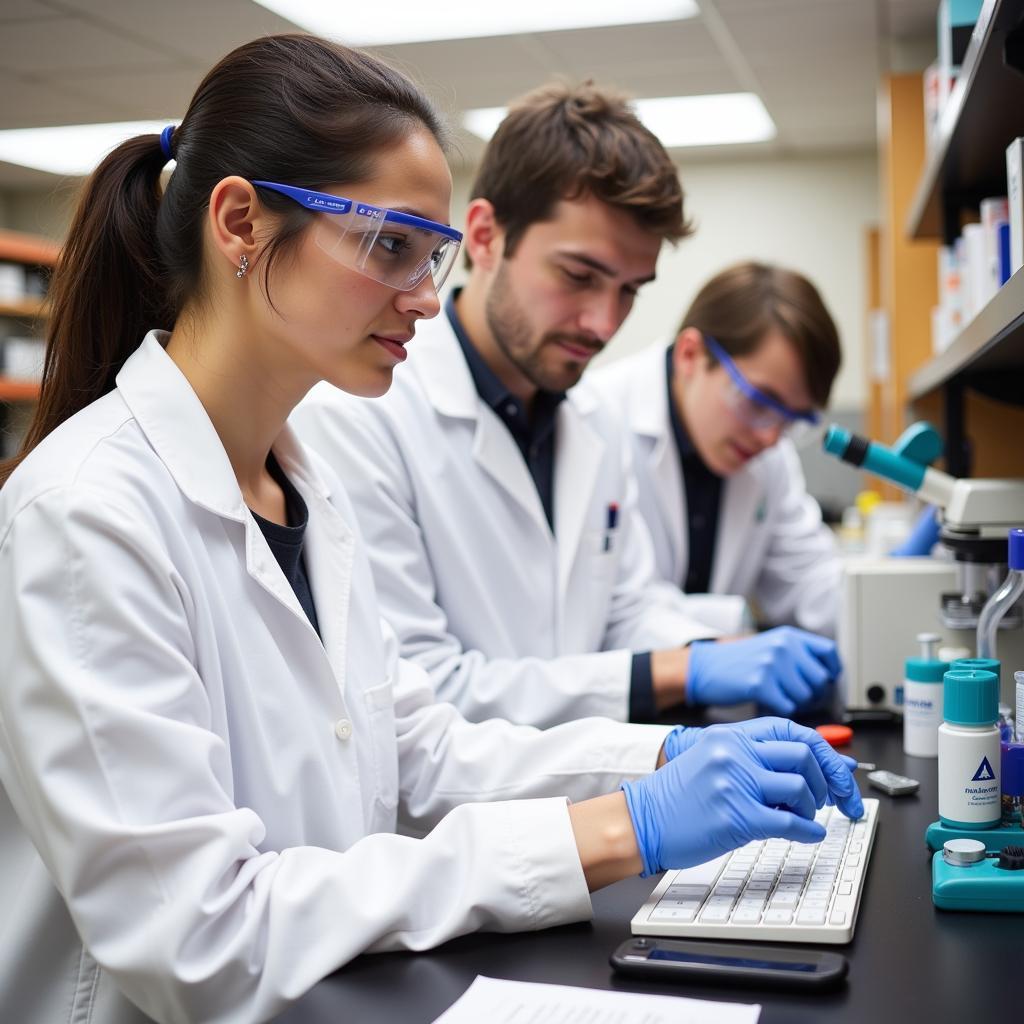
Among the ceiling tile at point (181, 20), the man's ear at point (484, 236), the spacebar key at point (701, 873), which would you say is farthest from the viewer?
the ceiling tile at point (181, 20)

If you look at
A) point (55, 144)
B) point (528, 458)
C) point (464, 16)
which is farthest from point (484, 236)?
point (55, 144)

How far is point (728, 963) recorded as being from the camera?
90cm

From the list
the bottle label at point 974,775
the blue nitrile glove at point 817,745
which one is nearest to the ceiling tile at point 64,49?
the blue nitrile glove at point 817,745

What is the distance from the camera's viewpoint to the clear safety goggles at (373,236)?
1105mm

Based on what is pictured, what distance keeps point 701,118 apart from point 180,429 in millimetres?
6077

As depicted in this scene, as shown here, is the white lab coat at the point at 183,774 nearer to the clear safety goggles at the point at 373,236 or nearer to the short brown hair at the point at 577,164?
the clear safety goggles at the point at 373,236

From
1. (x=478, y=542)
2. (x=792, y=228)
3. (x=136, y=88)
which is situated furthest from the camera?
(x=792, y=228)

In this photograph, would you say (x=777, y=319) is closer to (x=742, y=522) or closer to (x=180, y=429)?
(x=742, y=522)

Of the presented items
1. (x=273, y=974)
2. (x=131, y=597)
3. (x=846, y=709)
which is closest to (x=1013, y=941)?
(x=273, y=974)

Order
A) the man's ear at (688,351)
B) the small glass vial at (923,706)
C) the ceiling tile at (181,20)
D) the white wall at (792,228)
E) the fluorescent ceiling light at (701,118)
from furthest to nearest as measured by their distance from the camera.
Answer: the white wall at (792,228)
the fluorescent ceiling light at (701,118)
the ceiling tile at (181,20)
the man's ear at (688,351)
the small glass vial at (923,706)

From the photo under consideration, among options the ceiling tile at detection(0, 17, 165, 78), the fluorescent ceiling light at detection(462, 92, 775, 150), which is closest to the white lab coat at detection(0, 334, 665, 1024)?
the ceiling tile at detection(0, 17, 165, 78)

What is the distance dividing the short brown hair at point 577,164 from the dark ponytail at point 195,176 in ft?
2.25

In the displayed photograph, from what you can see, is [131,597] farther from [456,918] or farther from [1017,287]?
[1017,287]

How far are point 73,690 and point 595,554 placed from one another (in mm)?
1310
